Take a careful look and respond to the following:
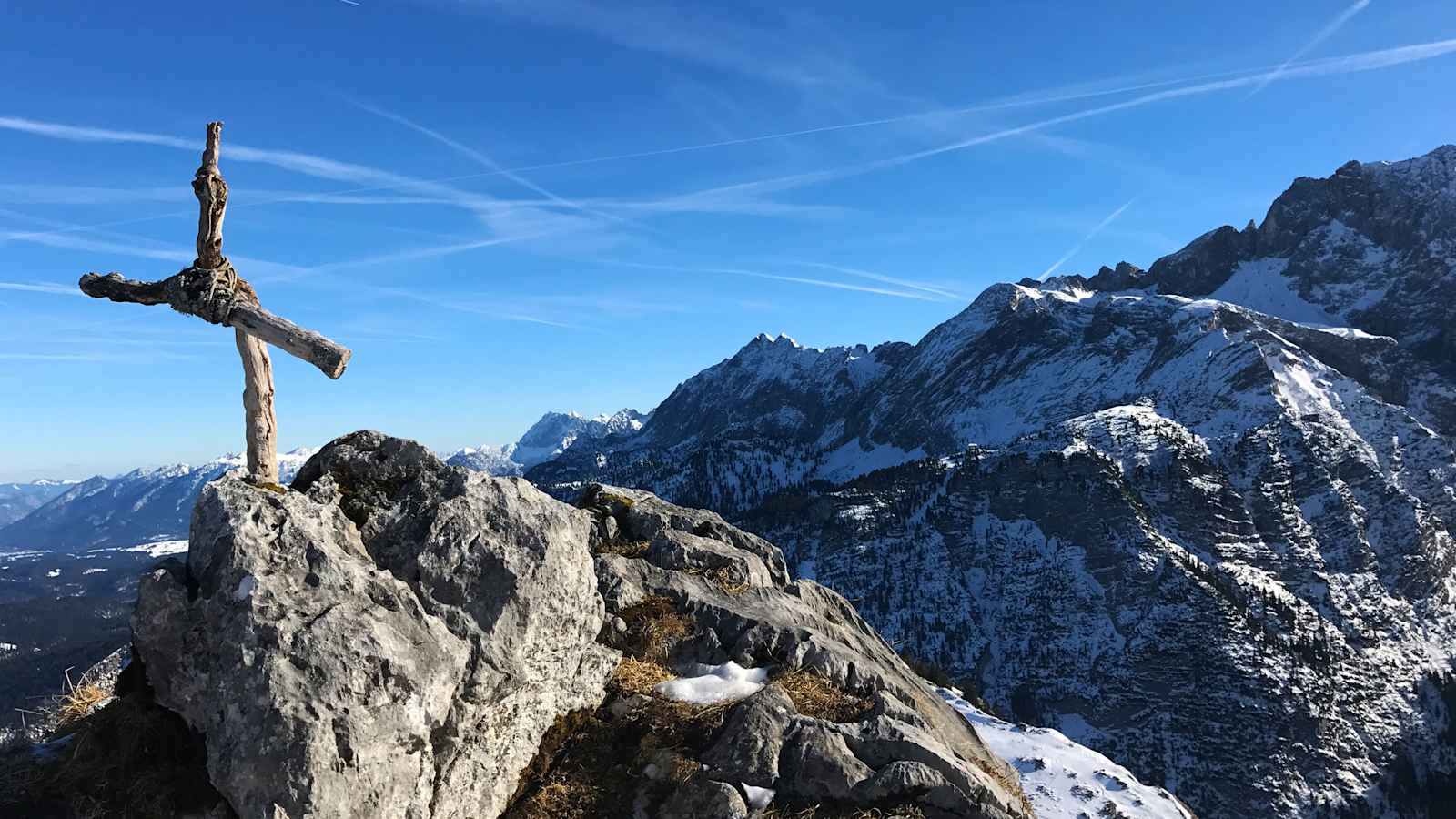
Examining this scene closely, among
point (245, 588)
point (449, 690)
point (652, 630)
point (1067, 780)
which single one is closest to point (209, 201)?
point (245, 588)

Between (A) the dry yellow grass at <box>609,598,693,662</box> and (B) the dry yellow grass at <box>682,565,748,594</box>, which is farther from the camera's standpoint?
(B) the dry yellow grass at <box>682,565,748,594</box>

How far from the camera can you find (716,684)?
41.9 feet

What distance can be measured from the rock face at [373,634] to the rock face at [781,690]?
212 centimetres

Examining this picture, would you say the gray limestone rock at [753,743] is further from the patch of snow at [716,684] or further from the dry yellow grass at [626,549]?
the dry yellow grass at [626,549]

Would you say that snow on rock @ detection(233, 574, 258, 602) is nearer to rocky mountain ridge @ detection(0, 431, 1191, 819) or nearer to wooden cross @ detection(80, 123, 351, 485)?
rocky mountain ridge @ detection(0, 431, 1191, 819)

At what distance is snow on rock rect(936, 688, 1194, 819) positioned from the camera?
3027 cm

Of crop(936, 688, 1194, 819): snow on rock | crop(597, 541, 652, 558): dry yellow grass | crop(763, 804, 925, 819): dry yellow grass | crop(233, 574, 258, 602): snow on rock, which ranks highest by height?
crop(597, 541, 652, 558): dry yellow grass

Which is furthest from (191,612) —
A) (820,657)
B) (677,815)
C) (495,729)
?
(820,657)

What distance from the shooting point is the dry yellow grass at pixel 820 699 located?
1218 cm

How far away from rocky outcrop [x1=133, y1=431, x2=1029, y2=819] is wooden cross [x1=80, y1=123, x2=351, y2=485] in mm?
1483

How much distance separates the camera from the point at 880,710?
12.3 metres

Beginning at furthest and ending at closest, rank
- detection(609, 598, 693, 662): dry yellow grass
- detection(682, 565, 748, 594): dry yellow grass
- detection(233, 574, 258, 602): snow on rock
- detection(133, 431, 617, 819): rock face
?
detection(682, 565, 748, 594): dry yellow grass → detection(609, 598, 693, 662): dry yellow grass → detection(233, 574, 258, 602): snow on rock → detection(133, 431, 617, 819): rock face

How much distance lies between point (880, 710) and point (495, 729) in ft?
19.9

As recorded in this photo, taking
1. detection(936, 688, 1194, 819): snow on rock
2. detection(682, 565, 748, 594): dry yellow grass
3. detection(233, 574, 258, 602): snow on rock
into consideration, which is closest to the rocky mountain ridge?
detection(233, 574, 258, 602): snow on rock
